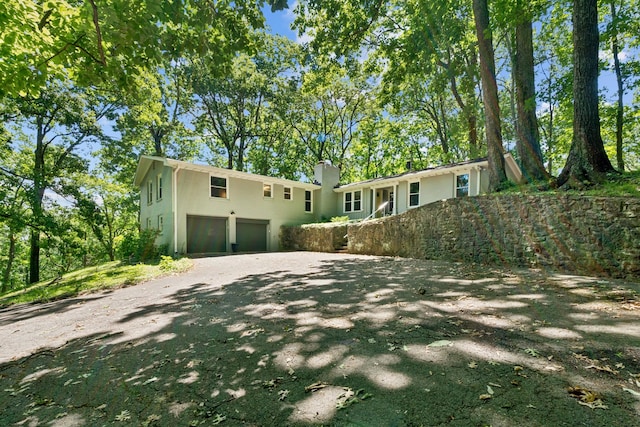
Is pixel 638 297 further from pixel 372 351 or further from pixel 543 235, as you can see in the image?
pixel 372 351

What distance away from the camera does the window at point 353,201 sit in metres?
18.0

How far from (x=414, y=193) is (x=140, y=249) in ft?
45.0

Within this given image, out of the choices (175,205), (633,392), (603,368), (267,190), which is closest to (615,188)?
(603,368)

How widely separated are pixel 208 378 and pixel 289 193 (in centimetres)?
1570

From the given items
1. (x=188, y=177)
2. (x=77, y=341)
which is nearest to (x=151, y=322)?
(x=77, y=341)

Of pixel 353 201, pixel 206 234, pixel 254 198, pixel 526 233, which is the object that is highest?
pixel 254 198

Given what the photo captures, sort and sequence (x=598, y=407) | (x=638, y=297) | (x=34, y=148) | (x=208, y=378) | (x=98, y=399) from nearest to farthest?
(x=598, y=407)
(x=98, y=399)
(x=208, y=378)
(x=638, y=297)
(x=34, y=148)

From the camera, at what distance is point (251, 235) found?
1603 cm

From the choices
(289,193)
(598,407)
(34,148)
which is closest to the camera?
(598,407)

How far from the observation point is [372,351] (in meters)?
2.55

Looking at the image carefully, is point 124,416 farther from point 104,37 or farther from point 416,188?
point 416,188

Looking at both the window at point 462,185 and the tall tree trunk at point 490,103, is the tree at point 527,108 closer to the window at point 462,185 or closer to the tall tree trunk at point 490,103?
the tall tree trunk at point 490,103

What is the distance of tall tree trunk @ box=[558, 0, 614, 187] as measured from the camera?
6.41 meters

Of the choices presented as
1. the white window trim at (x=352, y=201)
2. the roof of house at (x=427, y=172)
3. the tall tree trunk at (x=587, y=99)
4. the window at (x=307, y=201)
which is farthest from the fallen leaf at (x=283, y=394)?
the window at (x=307, y=201)
